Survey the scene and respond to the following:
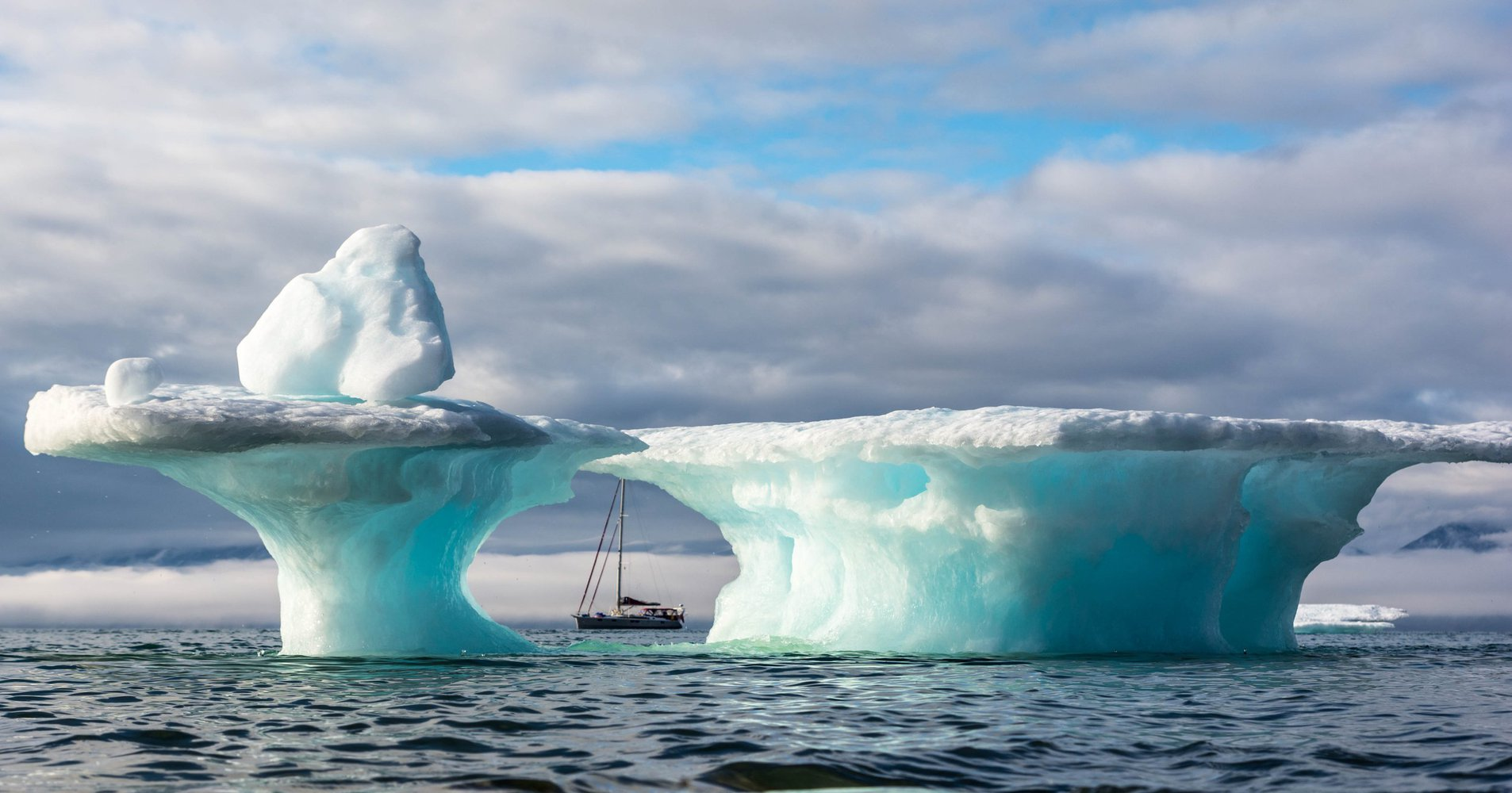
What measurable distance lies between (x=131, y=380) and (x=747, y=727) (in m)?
9.50

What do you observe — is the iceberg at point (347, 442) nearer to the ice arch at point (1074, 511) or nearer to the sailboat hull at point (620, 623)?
the ice arch at point (1074, 511)

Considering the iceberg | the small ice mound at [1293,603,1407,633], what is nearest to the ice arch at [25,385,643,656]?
the iceberg

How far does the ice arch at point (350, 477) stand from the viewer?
14.7 metres

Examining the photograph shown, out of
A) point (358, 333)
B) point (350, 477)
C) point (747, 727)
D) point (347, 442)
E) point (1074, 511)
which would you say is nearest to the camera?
point (747, 727)

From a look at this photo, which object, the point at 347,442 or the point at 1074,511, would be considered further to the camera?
the point at 1074,511

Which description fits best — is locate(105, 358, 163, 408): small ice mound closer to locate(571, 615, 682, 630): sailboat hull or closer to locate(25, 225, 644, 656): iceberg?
locate(25, 225, 644, 656): iceberg

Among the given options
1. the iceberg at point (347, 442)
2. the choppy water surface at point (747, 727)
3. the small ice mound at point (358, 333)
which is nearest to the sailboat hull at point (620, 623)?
the iceberg at point (347, 442)

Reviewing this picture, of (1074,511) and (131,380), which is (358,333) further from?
(1074,511)

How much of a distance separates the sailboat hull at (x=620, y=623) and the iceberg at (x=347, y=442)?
163 ft

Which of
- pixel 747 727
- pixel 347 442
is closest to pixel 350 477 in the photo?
pixel 347 442

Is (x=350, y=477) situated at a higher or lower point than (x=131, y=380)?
lower

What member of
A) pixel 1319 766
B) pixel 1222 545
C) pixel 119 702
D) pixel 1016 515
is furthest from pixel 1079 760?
pixel 1222 545

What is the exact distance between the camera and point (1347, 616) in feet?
176

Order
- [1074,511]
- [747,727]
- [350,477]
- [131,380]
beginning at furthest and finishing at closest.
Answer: [1074,511], [350,477], [131,380], [747,727]
